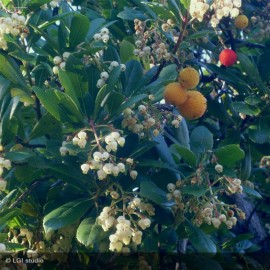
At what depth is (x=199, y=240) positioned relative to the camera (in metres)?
2.33

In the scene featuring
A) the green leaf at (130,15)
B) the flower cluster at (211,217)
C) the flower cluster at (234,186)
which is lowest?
the flower cluster at (211,217)

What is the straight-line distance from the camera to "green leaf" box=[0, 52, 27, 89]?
94.7 inches

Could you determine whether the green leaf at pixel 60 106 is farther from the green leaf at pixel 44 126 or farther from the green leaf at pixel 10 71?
the green leaf at pixel 10 71

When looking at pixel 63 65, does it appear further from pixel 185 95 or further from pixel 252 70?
pixel 252 70

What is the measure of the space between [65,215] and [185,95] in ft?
2.35

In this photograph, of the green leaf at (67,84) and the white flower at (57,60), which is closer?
the green leaf at (67,84)

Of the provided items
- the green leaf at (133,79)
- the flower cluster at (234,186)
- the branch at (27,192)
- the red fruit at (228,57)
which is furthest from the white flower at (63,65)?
the red fruit at (228,57)

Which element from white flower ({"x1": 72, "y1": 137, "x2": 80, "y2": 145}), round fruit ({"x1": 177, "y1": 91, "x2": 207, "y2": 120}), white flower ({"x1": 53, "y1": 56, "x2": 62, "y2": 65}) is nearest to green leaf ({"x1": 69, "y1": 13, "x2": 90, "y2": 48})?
white flower ({"x1": 53, "y1": 56, "x2": 62, "y2": 65})

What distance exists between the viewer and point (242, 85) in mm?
3170

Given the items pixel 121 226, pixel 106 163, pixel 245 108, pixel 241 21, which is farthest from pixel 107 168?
pixel 241 21

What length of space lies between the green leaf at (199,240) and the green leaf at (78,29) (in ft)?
2.86

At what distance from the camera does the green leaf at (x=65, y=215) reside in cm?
219

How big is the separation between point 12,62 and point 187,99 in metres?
0.73

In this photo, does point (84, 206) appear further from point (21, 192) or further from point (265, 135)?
point (265, 135)
